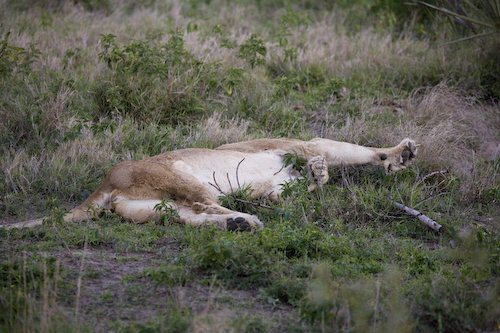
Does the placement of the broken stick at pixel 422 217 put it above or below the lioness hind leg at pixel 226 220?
below

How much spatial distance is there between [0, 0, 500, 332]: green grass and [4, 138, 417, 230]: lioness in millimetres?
154

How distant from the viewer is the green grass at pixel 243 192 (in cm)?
285

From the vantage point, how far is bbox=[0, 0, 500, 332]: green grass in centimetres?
285

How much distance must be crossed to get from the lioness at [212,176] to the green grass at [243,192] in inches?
6.1

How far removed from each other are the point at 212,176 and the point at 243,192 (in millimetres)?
307

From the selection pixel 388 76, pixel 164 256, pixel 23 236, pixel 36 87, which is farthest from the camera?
pixel 388 76

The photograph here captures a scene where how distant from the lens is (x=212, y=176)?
446cm

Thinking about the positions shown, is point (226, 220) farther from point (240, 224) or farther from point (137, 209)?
point (137, 209)

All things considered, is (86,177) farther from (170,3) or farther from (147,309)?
(170,3)

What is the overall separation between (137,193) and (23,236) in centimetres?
92

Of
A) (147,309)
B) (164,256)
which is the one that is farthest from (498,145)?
(147,309)

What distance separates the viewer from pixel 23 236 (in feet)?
12.5

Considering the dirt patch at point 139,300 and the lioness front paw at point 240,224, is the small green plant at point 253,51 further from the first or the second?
the dirt patch at point 139,300

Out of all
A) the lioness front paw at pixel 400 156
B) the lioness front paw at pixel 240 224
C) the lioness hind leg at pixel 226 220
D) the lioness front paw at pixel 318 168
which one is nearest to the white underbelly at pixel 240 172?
the lioness front paw at pixel 318 168
